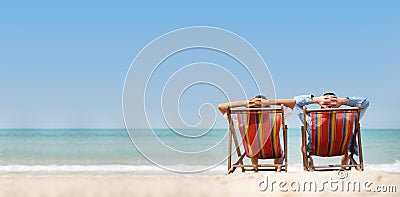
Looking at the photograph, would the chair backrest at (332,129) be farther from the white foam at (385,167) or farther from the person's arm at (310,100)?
the white foam at (385,167)

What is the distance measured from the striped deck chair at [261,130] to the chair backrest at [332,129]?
1.06ft

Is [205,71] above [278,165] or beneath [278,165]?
above

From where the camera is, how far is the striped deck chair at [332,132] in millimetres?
5121

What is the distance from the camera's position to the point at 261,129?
17.2 feet

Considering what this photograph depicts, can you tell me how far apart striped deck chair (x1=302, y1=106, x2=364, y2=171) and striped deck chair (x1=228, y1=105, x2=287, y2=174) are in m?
0.26

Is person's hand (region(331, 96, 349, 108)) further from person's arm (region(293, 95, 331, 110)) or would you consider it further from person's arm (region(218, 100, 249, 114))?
person's arm (region(218, 100, 249, 114))

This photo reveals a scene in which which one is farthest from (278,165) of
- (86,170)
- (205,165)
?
(86,170)

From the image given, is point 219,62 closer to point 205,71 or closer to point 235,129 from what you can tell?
point 205,71

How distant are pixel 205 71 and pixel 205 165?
11.8 feet

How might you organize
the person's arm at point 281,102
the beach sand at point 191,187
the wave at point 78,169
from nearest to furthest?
1. the beach sand at point 191,187
2. the person's arm at point 281,102
3. the wave at point 78,169

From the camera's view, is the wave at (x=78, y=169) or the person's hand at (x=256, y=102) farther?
the wave at (x=78, y=169)

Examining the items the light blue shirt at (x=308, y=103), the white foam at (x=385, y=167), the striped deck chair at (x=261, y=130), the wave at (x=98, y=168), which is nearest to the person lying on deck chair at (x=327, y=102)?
the light blue shirt at (x=308, y=103)

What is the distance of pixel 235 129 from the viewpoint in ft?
17.7

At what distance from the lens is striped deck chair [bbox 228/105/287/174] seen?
5.18m
